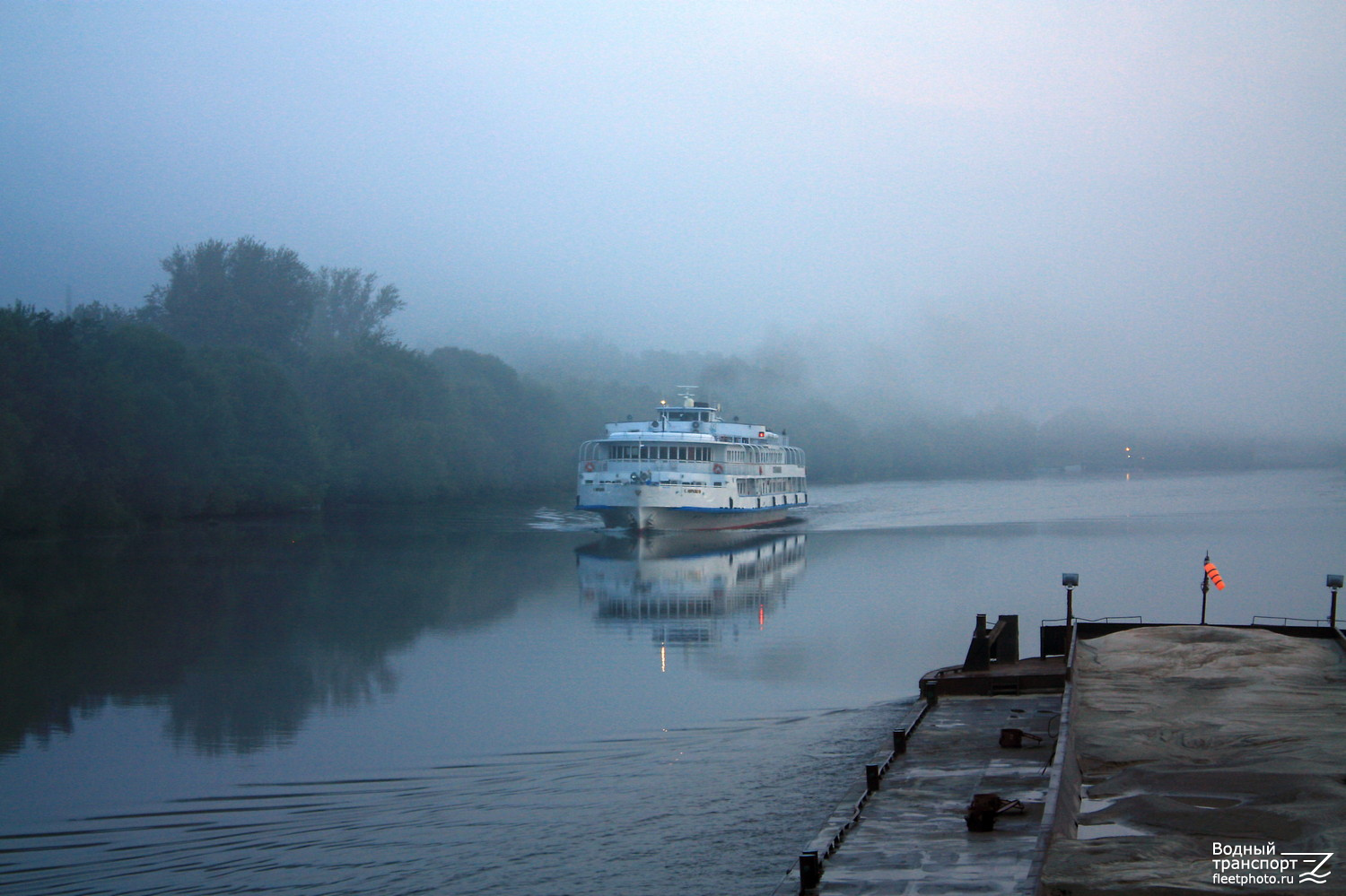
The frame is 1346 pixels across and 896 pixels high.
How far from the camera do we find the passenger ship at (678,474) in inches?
1852

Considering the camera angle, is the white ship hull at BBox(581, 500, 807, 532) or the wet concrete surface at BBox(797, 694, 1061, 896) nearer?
the wet concrete surface at BBox(797, 694, 1061, 896)

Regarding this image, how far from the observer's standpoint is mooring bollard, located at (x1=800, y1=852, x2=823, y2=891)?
8203mm

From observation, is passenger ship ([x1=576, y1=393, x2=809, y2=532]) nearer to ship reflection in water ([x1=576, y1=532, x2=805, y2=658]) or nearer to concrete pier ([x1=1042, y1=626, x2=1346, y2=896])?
ship reflection in water ([x1=576, y1=532, x2=805, y2=658])

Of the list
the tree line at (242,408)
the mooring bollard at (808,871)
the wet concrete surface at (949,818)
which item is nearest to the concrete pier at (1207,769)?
the wet concrete surface at (949,818)

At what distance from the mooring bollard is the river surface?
119 centimetres

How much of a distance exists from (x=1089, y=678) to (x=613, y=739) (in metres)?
6.01

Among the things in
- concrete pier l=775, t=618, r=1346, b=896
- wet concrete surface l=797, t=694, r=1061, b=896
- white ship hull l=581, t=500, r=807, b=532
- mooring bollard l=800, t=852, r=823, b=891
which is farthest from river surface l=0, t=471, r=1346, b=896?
white ship hull l=581, t=500, r=807, b=532

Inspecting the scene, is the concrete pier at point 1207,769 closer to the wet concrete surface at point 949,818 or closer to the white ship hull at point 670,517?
the wet concrete surface at point 949,818

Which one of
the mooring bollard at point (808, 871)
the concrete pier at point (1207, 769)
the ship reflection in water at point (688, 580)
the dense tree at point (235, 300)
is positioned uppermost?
the dense tree at point (235, 300)

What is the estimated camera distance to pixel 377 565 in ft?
126

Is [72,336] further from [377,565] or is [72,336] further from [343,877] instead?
[343,877]

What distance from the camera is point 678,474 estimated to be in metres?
48.6

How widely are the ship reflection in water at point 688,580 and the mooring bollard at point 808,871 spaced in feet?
45.2

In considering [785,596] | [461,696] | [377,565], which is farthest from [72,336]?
[461,696]
